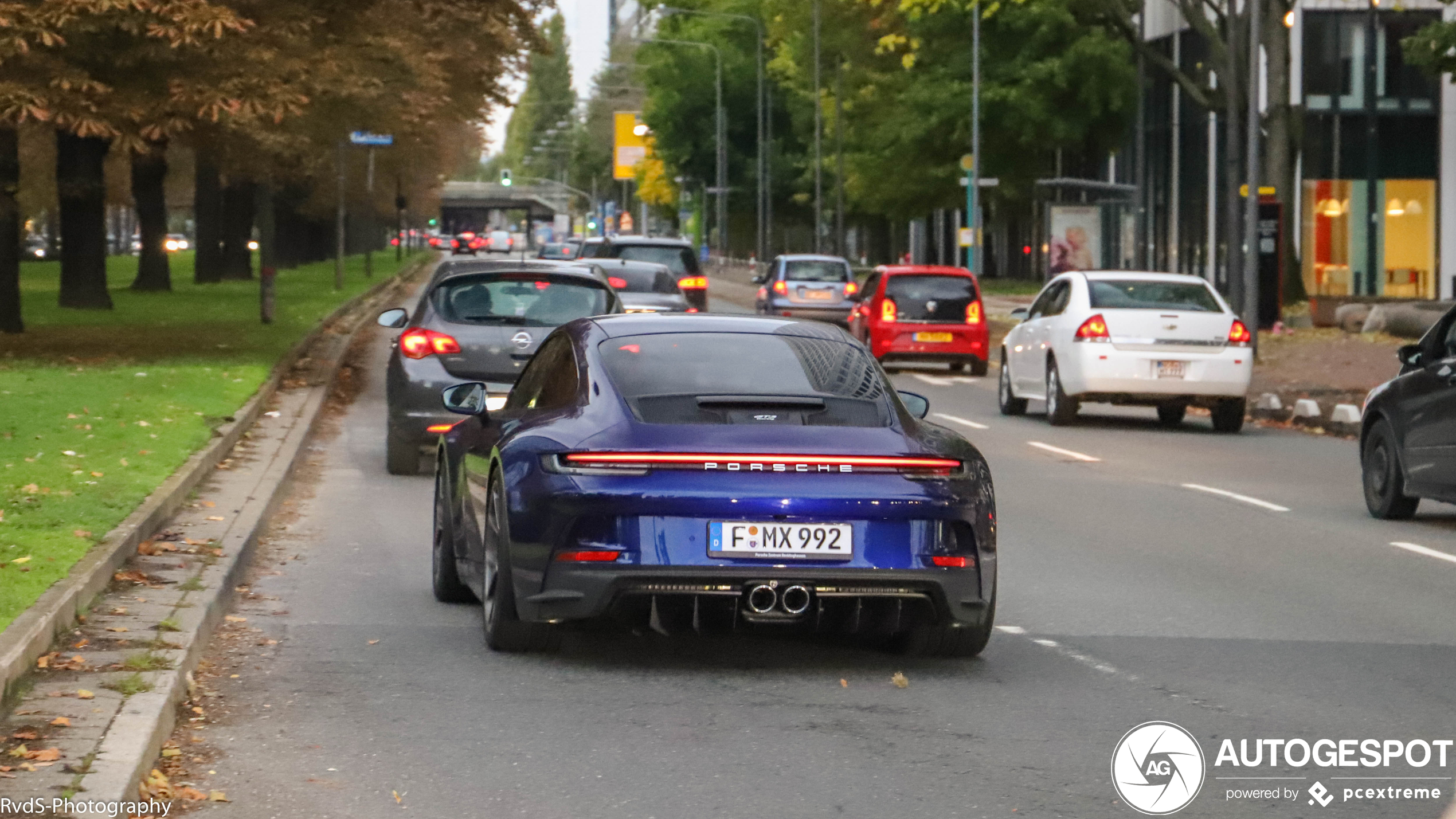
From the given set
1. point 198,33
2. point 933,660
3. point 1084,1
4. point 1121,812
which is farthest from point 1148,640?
point 1084,1

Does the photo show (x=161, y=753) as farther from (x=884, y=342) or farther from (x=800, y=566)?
(x=884, y=342)

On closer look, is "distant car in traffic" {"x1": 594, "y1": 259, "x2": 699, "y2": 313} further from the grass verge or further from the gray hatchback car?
the gray hatchback car

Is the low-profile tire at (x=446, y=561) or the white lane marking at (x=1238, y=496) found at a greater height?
the low-profile tire at (x=446, y=561)

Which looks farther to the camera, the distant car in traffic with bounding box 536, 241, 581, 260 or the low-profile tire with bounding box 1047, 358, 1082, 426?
the distant car in traffic with bounding box 536, 241, 581, 260

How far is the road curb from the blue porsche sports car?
5.17 ft

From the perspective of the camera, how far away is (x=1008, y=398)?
24375 millimetres

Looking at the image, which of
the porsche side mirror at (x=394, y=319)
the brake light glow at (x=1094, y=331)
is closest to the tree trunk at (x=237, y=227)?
the brake light glow at (x=1094, y=331)

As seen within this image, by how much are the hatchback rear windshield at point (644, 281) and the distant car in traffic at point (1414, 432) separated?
14286 millimetres

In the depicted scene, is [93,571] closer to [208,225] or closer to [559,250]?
[208,225]

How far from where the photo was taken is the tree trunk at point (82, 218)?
109ft

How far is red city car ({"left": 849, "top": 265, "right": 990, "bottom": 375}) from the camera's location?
30844mm

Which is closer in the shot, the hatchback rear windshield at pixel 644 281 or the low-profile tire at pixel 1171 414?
the low-profile tire at pixel 1171 414

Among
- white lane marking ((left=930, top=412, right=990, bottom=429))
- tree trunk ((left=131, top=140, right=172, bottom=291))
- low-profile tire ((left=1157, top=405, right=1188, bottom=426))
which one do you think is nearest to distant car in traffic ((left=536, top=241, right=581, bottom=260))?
tree trunk ((left=131, top=140, right=172, bottom=291))

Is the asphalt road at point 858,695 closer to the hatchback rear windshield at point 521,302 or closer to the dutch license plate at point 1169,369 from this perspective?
the hatchback rear windshield at point 521,302
